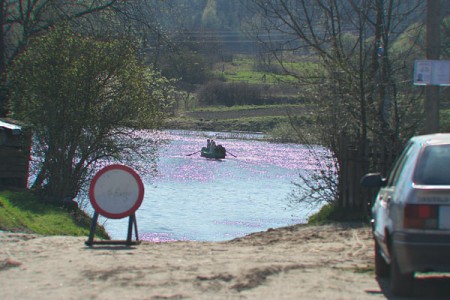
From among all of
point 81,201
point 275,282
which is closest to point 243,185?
point 81,201

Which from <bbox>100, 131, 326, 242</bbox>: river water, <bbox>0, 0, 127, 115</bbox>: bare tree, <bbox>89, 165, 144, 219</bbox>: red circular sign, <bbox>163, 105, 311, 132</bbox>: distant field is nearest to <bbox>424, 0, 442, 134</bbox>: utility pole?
<bbox>89, 165, 144, 219</bbox>: red circular sign

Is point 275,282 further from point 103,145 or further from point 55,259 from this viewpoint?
point 103,145

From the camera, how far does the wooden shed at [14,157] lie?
18344mm

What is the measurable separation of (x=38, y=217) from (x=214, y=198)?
14743mm

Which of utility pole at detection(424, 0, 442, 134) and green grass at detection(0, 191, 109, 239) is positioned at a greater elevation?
utility pole at detection(424, 0, 442, 134)

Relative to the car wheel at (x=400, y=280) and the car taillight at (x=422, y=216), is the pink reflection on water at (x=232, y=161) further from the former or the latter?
the car taillight at (x=422, y=216)

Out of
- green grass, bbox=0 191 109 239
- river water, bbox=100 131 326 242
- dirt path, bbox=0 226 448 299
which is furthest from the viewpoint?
river water, bbox=100 131 326 242

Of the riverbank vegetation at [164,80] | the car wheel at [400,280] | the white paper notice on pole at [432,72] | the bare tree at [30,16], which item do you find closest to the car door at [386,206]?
the car wheel at [400,280]

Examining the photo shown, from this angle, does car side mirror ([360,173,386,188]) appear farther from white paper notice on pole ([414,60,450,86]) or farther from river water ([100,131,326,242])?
river water ([100,131,326,242])

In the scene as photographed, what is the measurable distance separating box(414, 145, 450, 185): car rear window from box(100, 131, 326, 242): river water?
32.9 ft

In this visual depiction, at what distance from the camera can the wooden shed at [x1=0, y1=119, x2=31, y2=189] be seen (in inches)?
722

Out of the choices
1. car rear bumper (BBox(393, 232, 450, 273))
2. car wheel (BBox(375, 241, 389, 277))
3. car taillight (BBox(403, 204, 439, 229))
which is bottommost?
car wheel (BBox(375, 241, 389, 277))

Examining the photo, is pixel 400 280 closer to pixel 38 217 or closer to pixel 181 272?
pixel 181 272

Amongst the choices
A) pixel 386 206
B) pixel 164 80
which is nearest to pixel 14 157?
pixel 164 80
